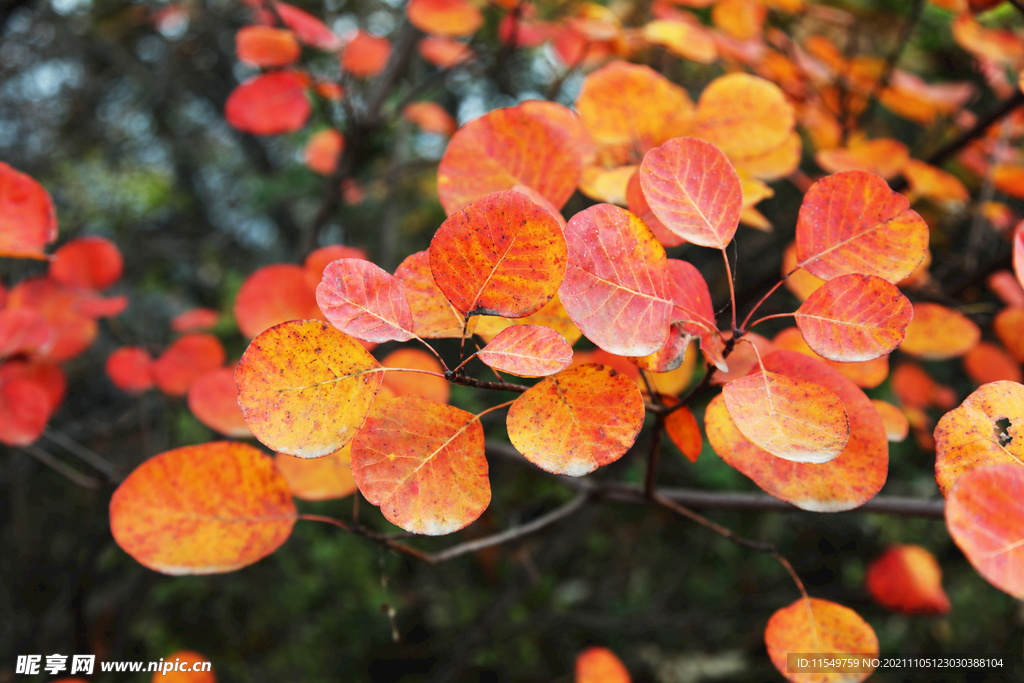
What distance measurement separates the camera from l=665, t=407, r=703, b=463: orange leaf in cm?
40

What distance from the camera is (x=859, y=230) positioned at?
37 cm

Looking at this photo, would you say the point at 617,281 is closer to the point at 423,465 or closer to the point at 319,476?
the point at 423,465

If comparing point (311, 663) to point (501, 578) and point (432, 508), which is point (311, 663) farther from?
point (432, 508)

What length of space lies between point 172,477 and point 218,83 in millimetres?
2536

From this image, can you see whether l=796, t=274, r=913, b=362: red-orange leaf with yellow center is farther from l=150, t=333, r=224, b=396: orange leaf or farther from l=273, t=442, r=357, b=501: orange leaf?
l=150, t=333, r=224, b=396: orange leaf

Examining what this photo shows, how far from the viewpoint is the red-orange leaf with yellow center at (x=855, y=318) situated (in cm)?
34

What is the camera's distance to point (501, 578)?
163 cm

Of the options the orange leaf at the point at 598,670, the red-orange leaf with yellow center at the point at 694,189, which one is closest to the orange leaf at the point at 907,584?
the orange leaf at the point at 598,670

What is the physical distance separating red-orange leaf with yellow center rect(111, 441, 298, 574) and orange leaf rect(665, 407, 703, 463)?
32 centimetres

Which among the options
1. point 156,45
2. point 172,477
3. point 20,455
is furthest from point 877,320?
point 156,45

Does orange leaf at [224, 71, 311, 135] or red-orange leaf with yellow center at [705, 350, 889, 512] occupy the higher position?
red-orange leaf with yellow center at [705, 350, 889, 512]

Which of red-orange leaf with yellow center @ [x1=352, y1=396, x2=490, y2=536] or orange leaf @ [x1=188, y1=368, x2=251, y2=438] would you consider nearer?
red-orange leaf with yellow center @ [x1=352, y1=396, x2=490, y2=536]

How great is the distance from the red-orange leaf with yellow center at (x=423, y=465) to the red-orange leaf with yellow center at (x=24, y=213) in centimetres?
40

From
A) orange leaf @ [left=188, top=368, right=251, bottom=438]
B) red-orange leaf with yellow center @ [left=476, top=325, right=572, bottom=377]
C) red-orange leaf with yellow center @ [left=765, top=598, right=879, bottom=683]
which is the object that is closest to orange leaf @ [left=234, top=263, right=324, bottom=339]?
orange leaf @ [left=188, top=368, right=251, bottom=438]
